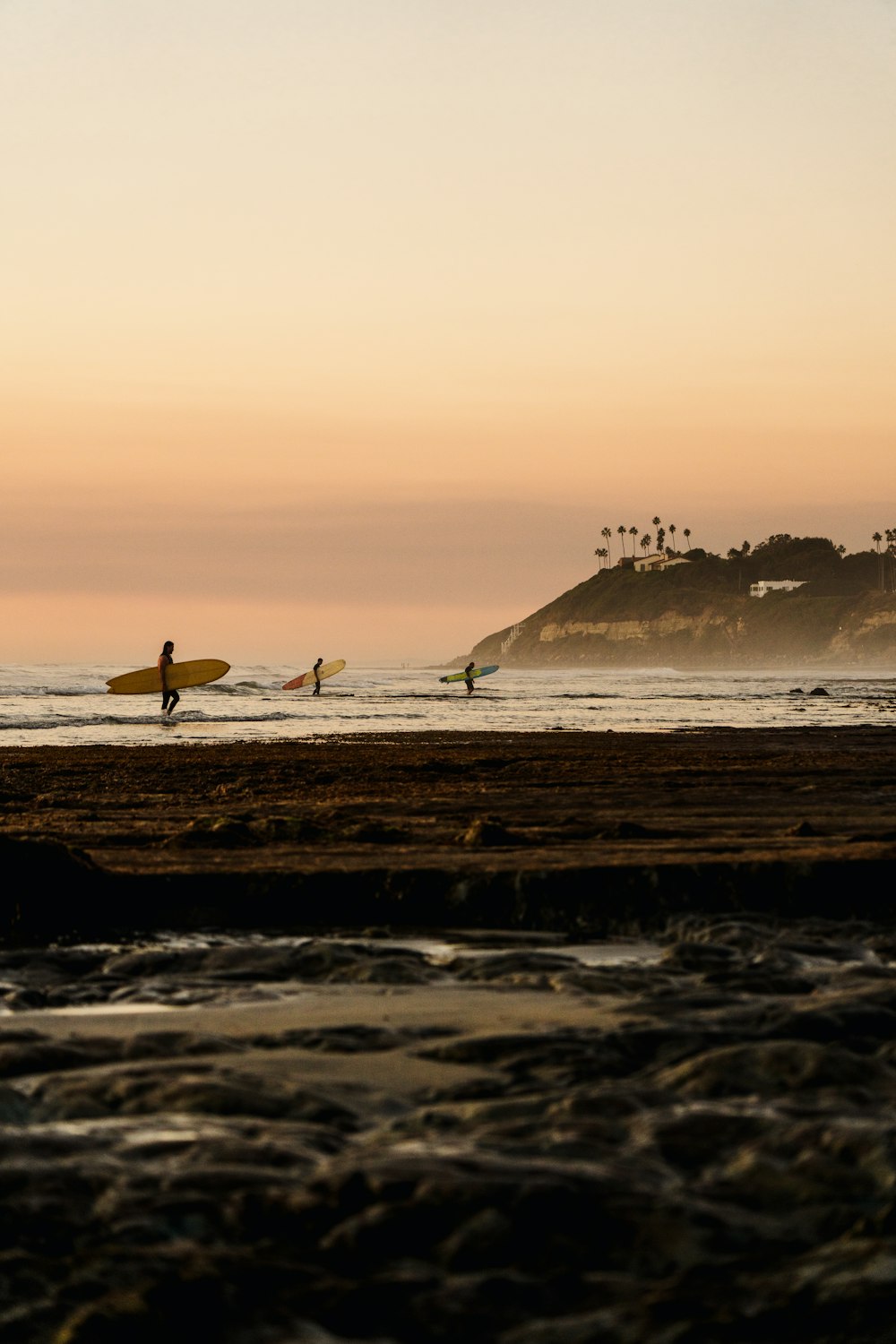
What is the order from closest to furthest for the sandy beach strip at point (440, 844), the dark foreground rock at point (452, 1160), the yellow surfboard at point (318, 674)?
the dark foreground rock at point (452, 1160), the sandy beach strip at point (440, 844), the yellow surfboard at point (318, 674)

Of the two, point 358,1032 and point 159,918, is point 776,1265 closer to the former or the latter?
point 358,1032

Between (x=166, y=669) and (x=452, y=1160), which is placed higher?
(x=166, y=669)

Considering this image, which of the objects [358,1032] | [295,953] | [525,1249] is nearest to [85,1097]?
[358,1032]

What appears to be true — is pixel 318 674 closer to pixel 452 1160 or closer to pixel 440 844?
pixel 440 844

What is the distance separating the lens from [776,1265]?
9.55 ft

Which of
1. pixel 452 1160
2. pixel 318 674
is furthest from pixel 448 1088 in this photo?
pixel 318 674

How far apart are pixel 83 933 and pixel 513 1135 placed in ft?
12.0

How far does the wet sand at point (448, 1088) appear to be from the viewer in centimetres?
281

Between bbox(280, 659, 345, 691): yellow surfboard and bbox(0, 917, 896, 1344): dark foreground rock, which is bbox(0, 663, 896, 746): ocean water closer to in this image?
bbox(280, 659, 345, 691): yellow surfboard

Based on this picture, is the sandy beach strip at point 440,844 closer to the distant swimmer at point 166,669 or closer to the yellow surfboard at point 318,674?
the distant swimmer at point 166,669

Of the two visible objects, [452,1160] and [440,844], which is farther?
[440,844]

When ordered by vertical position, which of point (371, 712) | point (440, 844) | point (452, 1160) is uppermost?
point (371, 712)

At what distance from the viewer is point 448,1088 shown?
4039 mm

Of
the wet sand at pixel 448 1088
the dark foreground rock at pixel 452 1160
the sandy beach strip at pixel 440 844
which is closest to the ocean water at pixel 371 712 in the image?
the sandy beach strip at pixel 440 844
